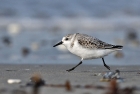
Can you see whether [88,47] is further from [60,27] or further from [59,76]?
[60,27]

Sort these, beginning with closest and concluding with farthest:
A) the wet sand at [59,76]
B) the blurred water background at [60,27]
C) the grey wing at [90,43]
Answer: the wet sand at [59,76]
the grey wing at [90,43]
the blurred water background at [60,27]

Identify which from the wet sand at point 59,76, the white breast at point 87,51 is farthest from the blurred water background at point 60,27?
the white breast at point 87,51

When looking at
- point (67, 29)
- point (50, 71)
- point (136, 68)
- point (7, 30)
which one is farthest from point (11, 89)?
point (67, 29)

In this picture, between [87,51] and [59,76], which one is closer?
[59,76]

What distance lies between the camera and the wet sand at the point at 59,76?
497 centimetres

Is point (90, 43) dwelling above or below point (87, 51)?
above

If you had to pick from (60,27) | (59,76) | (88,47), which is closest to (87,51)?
(88,47)

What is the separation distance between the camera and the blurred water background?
9.24 metres

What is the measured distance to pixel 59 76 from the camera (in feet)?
20.7

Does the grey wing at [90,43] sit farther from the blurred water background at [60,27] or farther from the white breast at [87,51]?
the blurred water background at [60,27]

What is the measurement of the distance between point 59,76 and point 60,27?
26.4ft

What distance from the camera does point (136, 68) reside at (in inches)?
297

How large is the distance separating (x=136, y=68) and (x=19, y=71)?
180cm

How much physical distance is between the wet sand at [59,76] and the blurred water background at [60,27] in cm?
102
